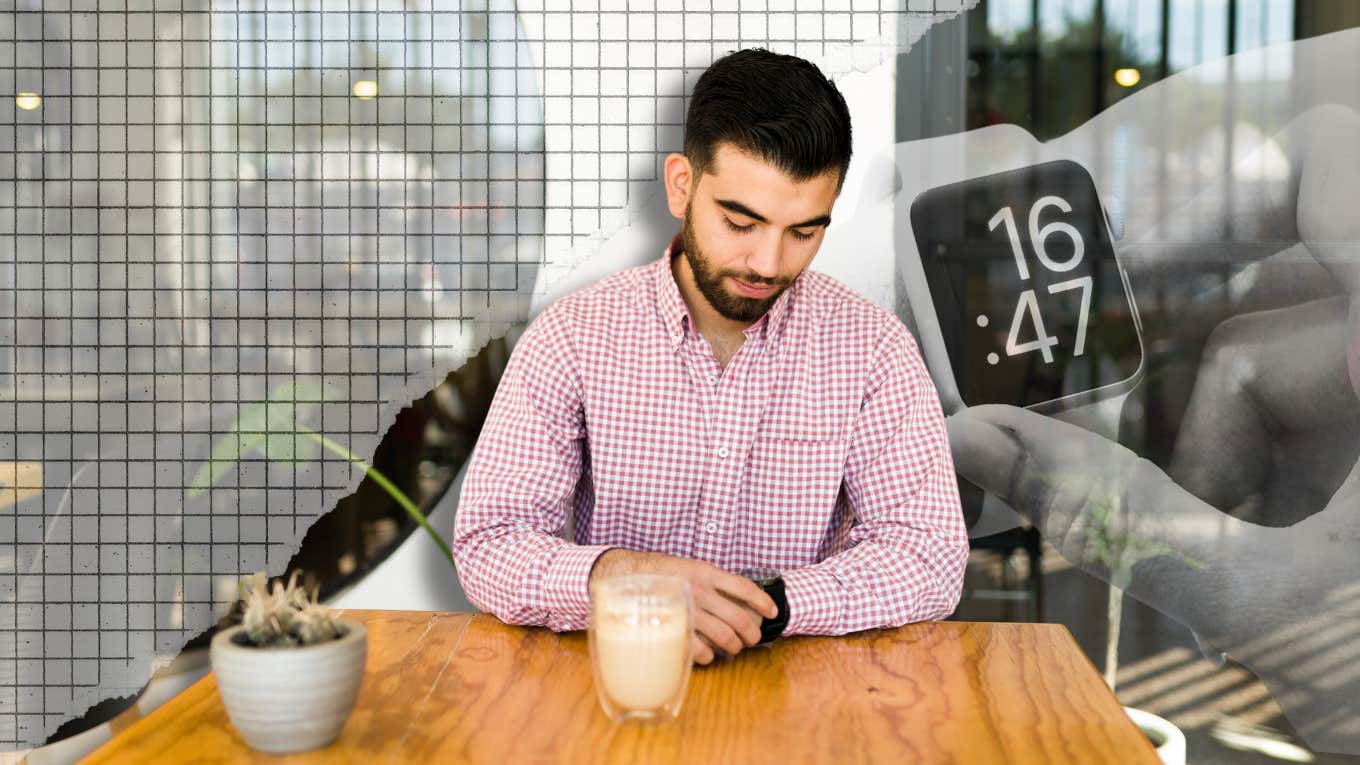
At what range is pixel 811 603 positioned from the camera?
134 cm

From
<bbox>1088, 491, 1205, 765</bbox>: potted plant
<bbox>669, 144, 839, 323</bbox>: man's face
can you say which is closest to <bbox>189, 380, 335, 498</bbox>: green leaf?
<bbox>669, 144, 839, 323</bbox>: man's face

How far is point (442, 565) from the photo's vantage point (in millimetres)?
2242

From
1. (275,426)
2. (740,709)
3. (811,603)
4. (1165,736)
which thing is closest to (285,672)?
(740,709)

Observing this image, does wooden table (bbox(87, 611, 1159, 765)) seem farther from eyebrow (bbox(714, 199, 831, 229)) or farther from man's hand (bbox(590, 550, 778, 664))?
eyebrow (bbox(714, 199, 831, 229))

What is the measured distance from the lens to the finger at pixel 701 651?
122cm

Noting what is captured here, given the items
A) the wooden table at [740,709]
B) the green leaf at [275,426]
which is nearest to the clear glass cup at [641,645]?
the wooden table at [740,709]

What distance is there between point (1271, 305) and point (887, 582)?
117cm

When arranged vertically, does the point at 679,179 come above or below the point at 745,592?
above

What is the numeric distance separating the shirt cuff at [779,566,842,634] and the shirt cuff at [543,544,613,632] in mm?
231

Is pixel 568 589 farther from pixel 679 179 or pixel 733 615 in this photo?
pixel 679 179

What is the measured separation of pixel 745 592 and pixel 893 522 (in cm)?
36

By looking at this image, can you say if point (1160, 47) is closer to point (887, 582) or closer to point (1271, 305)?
point (1271, 305)

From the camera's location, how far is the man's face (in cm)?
156

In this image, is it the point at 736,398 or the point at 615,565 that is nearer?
the point at 615,565
